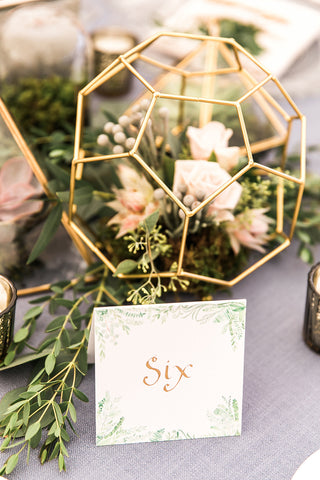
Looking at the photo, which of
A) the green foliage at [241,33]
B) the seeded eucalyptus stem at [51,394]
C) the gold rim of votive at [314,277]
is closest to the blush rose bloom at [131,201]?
the seeded eucalyptus stem at [51,394]

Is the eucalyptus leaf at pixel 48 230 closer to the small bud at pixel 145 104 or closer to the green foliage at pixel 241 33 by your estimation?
the small bud at pixel 145 104

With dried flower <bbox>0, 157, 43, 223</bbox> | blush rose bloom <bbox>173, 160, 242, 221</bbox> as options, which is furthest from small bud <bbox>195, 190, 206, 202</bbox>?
dried flower <bbox>0, 157, 43, 223</bbox>

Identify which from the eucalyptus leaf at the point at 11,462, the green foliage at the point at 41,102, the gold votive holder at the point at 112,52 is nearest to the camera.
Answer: the eucalyptus leaf at the point at 11,462

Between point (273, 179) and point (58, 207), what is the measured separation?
0.99 ft

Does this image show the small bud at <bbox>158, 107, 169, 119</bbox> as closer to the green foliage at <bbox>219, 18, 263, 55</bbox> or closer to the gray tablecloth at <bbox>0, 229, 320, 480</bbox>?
the gray tablecloth at <bbox>0, 229, 320, 480</bbox>

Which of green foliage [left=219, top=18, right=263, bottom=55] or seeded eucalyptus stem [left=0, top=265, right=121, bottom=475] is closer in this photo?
seeded eucalyptus stem [left=0, top=265, right=121, bottom=475]

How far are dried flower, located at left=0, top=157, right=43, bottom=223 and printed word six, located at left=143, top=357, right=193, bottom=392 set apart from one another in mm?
275

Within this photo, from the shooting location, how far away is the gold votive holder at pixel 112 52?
1.17 meters

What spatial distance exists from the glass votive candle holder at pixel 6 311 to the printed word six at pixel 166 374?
0.17 m

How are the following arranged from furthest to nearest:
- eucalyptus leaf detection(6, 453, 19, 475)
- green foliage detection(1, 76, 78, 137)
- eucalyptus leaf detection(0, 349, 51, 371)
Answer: green foliage detection(1, 76, 78, 137) → eucalyptus leaf detection(0, 349, 51, 371) → eucalyptus leaf detection(6, 453, 19, 475)

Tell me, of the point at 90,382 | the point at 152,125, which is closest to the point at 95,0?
the point at 152,125

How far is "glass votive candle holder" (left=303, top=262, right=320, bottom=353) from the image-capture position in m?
0.71

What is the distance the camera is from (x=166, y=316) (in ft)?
2.01

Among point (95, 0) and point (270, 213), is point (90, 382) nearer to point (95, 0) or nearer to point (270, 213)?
point (270, 213)
